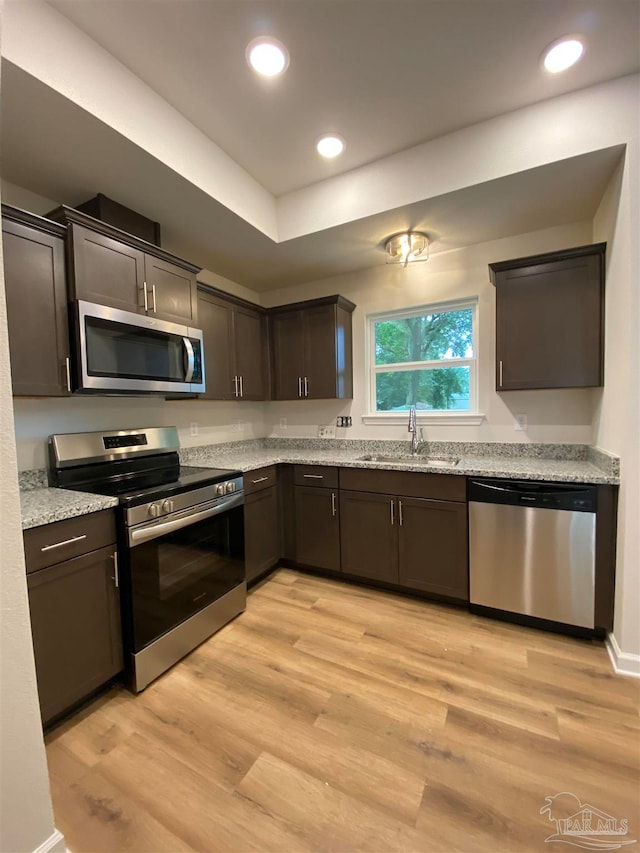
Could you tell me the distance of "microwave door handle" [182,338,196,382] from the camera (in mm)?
2275

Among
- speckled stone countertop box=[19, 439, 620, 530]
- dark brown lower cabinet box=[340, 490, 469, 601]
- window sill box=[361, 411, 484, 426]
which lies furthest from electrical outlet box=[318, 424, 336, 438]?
dark brown lower cabinet box=[340, 490, 469, 601]

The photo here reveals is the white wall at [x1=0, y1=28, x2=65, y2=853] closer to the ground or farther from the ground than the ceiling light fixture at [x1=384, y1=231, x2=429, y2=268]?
closer to the ground

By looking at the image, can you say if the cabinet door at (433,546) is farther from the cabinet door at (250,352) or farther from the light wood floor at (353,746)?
the cabinet door at (250,352)

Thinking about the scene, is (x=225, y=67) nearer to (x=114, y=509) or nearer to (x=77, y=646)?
(x=114, y=509)

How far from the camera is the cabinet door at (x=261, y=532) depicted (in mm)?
2604

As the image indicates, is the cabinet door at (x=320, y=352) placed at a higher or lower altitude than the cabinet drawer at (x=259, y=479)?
higher

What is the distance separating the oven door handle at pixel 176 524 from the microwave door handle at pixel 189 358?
825 mm

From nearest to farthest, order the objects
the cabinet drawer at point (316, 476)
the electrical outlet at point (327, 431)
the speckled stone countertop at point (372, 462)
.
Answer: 1. the speckled stone countertop at point (372, 462)
2. the cabinet drawer at point (316, 476)
3. the electrical outlet at point (327, 431)

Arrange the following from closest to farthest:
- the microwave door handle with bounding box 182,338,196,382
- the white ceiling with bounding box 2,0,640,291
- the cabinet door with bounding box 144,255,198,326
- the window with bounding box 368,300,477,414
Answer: the white ceiling with bounding box 2,0,640,291 < the cabinet door with bounding box 144,255,198,326 < the microwave door handle with bounding box 182,338,196,382 < the window with bounding box 368,300,477,414

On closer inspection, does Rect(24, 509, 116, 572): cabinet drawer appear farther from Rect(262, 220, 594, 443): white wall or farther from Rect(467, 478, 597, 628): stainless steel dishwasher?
Rect(262, 220, 594, 443): white wall

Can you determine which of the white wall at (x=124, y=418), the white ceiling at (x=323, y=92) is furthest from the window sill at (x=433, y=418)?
the white ceiling at (x=323, y=92)

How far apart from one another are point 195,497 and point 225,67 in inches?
81.4

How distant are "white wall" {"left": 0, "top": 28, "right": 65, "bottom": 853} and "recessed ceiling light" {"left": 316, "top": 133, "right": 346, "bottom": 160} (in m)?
1.84
